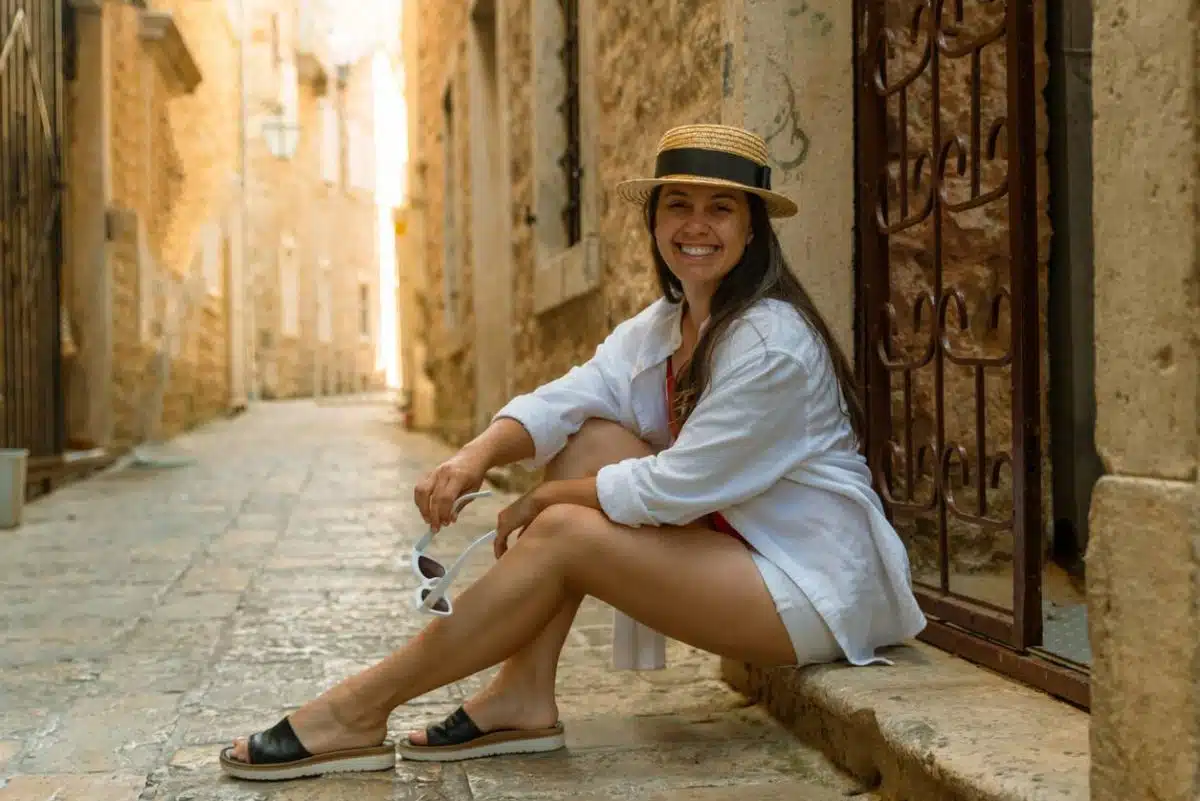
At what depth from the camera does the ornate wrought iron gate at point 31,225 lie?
6930mm

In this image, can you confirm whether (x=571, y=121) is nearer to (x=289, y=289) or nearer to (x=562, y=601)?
(x=562, y=601)

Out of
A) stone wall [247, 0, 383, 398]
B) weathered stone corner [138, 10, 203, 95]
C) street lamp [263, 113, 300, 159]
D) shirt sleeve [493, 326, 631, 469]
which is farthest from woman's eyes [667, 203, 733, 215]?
street lamp [263, 113, 300, 159]

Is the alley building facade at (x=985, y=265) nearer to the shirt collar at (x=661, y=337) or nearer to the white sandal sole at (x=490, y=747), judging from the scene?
the shirt collar at (x=661, y=337)

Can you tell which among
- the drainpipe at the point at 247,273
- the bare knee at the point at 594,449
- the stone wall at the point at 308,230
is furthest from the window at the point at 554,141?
the stone wall at the point at 308,230

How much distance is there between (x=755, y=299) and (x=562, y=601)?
0.67 meters

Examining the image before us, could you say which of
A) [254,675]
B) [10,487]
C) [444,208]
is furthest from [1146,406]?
[444,208]

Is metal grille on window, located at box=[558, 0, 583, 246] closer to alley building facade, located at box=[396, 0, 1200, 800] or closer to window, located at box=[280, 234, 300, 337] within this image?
alley building facade, located at box=[396, 0, 1200, 800]

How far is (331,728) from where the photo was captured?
2230 millimetres

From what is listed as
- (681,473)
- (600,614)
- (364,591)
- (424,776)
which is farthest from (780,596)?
(364,591)

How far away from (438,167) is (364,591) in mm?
7690

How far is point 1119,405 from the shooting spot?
4.68 ft

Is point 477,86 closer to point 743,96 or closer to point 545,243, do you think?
point 545,243

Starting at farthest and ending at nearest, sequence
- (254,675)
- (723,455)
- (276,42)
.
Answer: (276,42) → (254,675) → (723,455)

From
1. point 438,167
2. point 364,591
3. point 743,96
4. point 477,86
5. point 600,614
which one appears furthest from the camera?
point 438,167
